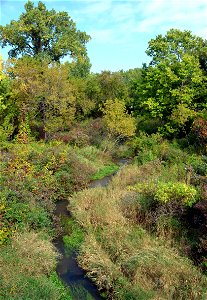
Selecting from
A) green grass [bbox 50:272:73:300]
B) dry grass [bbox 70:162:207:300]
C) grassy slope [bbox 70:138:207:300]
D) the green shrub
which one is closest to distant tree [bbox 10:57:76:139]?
grassy slope [bbox 70:138:207:300]

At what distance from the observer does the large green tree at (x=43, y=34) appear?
36.3 m

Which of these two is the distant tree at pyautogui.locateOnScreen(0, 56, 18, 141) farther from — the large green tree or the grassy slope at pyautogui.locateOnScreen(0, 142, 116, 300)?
the large green tree

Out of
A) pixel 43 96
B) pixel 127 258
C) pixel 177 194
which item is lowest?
pixel 127 258

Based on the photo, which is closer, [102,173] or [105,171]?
[102,173]

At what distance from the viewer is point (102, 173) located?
21.2 m

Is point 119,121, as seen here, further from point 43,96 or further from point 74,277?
point 74,277

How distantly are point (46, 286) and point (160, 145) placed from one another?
14417mm

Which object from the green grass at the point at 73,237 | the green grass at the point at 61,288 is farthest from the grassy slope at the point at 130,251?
the green grass at the point at 61,288

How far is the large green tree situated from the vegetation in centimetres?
13

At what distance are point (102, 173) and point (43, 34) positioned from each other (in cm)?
2163

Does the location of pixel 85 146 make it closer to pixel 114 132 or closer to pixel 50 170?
pixel 114 132

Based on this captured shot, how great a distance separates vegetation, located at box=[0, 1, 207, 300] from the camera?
968 cm

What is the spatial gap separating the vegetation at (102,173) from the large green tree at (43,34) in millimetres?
132

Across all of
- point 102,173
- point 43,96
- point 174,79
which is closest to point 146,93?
point 174,79
